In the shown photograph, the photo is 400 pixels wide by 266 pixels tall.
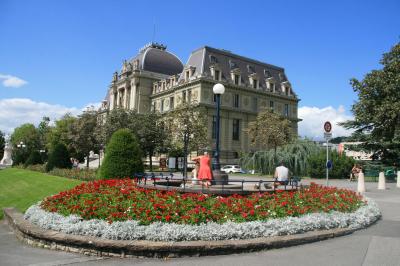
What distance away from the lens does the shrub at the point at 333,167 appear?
36.7 m

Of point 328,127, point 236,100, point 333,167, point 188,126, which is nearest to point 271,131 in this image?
point 188,126

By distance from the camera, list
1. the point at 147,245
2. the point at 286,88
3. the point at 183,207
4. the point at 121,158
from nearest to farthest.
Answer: the point at 147,245 → the point at 183,207 → the point at 121,158 → the point at 286,88

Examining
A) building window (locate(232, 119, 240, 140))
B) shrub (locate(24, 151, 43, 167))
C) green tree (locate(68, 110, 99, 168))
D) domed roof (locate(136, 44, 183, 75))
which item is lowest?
shrub (locate(24, 151, 43, 167))

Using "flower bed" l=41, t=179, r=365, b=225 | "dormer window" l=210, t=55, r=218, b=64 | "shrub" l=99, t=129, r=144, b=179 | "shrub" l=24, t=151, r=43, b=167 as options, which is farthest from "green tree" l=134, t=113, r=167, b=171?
"flower bed" l=41, t=179, r=365, b=225

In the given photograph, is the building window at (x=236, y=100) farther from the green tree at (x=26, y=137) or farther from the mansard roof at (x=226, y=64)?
the green tree at (x=26, y=137)

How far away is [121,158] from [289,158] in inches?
954

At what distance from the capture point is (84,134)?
5769 centimetres

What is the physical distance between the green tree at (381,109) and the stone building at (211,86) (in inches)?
1126

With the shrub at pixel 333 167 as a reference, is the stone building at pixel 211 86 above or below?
above

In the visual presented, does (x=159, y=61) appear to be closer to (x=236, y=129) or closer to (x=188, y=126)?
(x=236, y=129)

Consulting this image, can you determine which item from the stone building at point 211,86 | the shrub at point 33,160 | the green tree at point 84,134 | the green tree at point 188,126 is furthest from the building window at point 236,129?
the shrub at point 33,160

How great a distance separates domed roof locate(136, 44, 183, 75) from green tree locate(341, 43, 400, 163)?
50263mm

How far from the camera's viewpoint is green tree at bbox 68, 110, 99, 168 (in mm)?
57688

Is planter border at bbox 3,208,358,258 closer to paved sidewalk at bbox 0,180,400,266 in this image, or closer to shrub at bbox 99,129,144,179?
paved sidewalk at bbox 0,180,400,266
